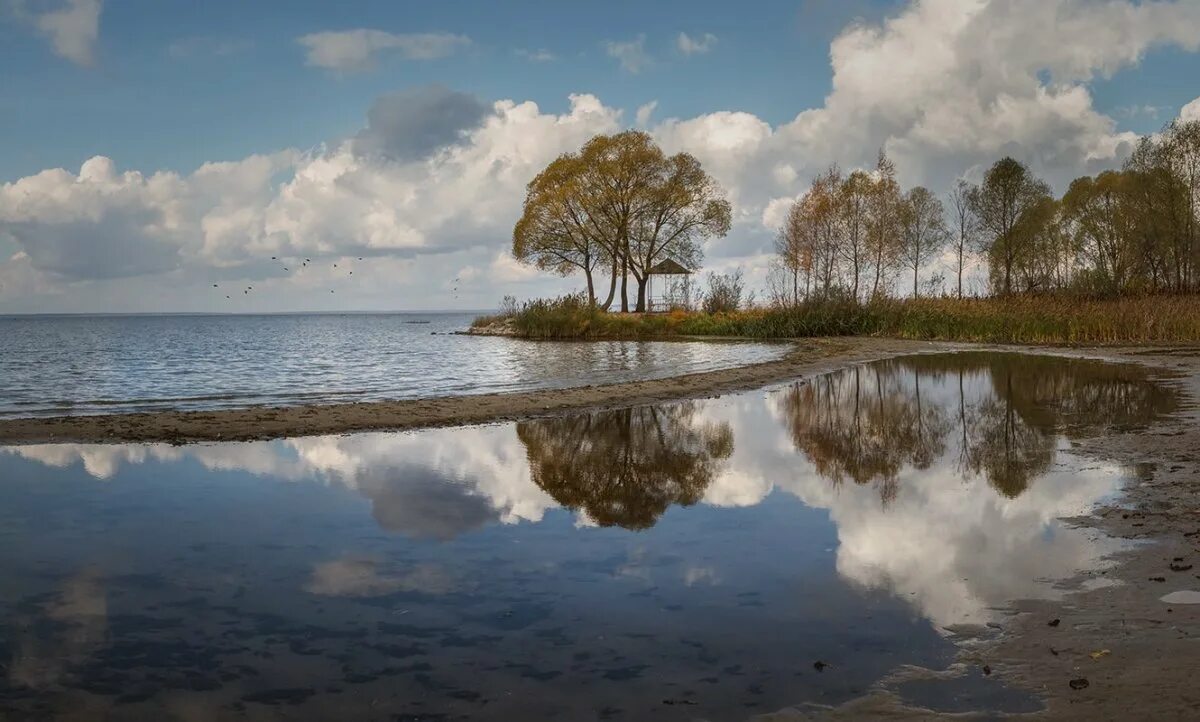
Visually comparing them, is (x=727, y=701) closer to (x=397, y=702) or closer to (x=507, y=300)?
(x=397, y=702)

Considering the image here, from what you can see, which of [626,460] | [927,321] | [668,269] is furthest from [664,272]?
[626,460]

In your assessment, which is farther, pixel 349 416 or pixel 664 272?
pixel 664 272

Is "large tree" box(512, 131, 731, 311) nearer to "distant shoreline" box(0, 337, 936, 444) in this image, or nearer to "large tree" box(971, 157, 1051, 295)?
"large tree" box(971, 157, 1051, 295)

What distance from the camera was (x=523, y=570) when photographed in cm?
683

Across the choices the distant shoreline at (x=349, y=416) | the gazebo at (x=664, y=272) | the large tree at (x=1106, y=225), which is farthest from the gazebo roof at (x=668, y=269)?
the distant shoreline at (x=349, y=416)

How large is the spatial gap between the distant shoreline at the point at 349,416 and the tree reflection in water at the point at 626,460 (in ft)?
6.22

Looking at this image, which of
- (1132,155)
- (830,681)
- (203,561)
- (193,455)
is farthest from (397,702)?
(1132,155)

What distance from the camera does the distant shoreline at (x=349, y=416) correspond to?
1506 centimetres

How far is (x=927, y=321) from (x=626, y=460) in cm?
3478

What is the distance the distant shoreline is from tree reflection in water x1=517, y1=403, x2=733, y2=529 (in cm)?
190

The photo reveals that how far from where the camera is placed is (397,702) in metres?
4.49

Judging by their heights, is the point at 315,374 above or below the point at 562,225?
below

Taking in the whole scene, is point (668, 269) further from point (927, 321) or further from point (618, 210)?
point (927, 321)

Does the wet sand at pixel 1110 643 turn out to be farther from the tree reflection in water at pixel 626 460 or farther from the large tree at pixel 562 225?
the large tree at pixel 562 225
